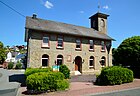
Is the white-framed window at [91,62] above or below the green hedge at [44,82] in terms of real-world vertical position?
above

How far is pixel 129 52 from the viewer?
23.8m

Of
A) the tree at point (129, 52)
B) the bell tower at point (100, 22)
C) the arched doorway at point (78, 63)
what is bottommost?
the arched doorway at point (78, 63)

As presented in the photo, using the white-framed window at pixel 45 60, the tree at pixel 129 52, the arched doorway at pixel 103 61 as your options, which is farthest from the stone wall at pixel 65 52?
the tree at pixel 129 52

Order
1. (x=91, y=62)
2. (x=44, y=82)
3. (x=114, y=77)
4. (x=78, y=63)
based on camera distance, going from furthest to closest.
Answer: (x=91, y=62) < (x=78, y=63) < (x=114, y=77) < (x=44, y=82)

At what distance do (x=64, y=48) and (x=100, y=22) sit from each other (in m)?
12.6

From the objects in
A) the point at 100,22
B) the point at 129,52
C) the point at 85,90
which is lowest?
the point at 85,90

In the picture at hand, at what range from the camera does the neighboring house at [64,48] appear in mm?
22344

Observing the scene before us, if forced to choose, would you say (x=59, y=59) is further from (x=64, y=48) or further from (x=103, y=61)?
(x=103, y=61)

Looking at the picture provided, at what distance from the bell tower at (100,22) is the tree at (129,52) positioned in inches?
355

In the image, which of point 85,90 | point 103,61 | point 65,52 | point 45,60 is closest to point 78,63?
point 65,52

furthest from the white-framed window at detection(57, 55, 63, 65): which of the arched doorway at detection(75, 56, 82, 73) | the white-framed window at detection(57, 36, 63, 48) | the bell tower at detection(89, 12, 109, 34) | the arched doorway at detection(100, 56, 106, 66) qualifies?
the bell tower at detection(89, 12, 109, 34)

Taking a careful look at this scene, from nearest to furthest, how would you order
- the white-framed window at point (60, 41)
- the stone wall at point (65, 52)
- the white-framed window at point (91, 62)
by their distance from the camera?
1. the stone wall at point (65, 52)
2. the white-framed window at point (60, 41)
3. the white-framed window at point (91, 62)

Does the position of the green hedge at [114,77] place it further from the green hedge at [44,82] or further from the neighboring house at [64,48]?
the neighboring house at [64,48]

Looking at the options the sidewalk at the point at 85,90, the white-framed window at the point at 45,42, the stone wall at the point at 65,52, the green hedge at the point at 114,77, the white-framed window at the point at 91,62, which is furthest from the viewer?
the white-framed window at the point at 91,62
